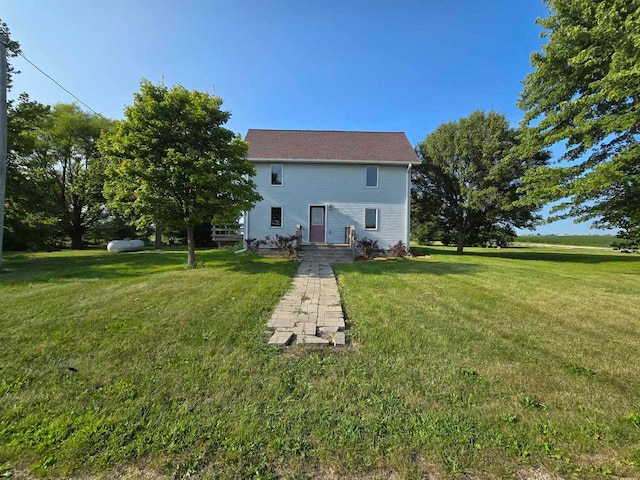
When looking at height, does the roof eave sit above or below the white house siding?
above

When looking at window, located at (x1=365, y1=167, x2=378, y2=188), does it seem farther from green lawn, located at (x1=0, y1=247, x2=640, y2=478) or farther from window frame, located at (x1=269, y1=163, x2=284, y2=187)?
green lawn, located at (x1=0, y1=247, x2=640, y2=478)

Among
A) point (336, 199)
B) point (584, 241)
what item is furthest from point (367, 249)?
point (584, 241)

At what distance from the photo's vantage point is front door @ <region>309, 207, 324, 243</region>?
15125mm

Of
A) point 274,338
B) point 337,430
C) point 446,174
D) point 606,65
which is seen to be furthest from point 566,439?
point 446,174

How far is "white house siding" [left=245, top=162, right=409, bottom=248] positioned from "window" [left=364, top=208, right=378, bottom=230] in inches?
7.1

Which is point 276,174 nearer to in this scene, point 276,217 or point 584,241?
point 276,217

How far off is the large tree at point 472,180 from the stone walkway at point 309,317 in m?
15.2

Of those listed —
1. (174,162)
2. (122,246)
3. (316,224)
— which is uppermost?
(174,162)

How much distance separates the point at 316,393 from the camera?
2.42m

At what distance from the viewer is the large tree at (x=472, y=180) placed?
16.8 m

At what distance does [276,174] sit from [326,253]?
5.53m

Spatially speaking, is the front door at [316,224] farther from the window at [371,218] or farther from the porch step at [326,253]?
the window at [371,218]

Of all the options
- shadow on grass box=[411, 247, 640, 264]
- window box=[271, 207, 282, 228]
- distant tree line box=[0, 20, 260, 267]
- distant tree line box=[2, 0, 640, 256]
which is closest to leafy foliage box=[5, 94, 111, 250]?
distant tree line box=[2, 0, 640, 256]

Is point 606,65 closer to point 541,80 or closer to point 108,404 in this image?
point 541,80
